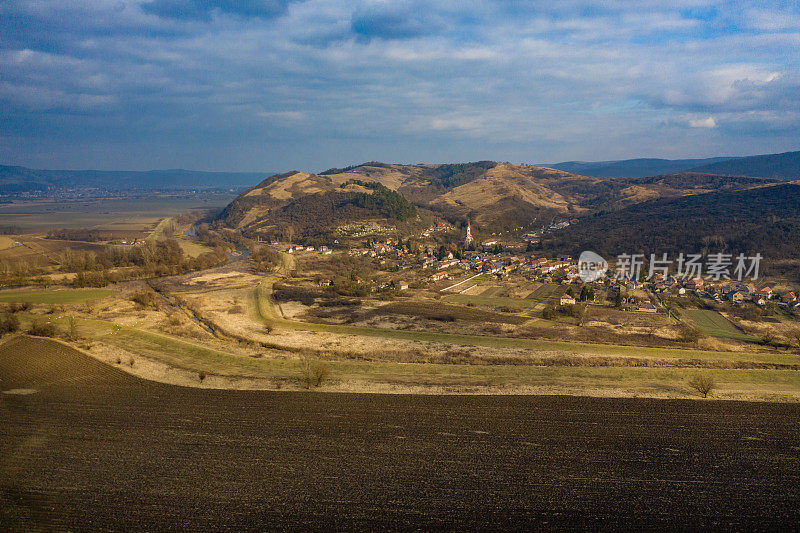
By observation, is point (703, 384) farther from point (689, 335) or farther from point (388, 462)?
point (388, 462)

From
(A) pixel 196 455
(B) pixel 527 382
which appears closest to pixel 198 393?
(A) pixel 196 455

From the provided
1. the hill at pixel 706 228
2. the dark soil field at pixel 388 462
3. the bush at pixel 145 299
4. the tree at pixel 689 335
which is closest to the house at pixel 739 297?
the tree at pixel 689 335

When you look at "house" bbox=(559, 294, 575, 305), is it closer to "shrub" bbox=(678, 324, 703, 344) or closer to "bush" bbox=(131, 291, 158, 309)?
"shrub" bbox=(678, 324, 703, 344)

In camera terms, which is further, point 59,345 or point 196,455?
point 59,345

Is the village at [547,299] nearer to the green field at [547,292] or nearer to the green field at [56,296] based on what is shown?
the green field at [547,292]

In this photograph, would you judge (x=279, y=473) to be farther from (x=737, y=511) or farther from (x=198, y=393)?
(x=737, y=511)

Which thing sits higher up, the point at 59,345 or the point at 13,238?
the point at 13,238

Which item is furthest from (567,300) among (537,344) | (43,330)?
(43,330)

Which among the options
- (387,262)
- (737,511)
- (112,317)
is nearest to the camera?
(737,511)

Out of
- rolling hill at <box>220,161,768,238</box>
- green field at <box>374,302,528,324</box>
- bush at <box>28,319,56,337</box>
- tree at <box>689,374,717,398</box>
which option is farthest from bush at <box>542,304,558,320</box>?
rolling hill at <box>220,161,768,238</box>
